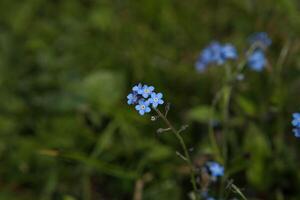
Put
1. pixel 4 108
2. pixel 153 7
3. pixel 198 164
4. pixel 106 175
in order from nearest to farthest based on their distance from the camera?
pixel 198 164
pixel 106 175
pixel 4 108
pixel 153 7

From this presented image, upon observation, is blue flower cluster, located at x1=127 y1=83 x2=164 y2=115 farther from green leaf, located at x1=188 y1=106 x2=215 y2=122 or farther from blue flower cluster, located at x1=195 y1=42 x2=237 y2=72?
green leaf, located at x1=188 y1=106 x2=215 y2=122

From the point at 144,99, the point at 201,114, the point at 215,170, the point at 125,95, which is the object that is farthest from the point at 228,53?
the point at 144,99

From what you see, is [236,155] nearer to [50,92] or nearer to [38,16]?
[50,92]

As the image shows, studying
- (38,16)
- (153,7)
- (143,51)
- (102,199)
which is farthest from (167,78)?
(38,16)

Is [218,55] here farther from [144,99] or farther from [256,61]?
[144,99]

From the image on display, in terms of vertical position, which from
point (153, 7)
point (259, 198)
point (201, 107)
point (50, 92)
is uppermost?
point (153, 7)

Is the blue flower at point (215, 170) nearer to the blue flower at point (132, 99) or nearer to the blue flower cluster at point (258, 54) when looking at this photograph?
the blue flower at point (132, 99)

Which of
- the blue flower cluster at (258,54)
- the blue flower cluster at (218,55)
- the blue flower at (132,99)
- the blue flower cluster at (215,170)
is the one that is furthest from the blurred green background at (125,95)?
the blue flower at (132,99)
